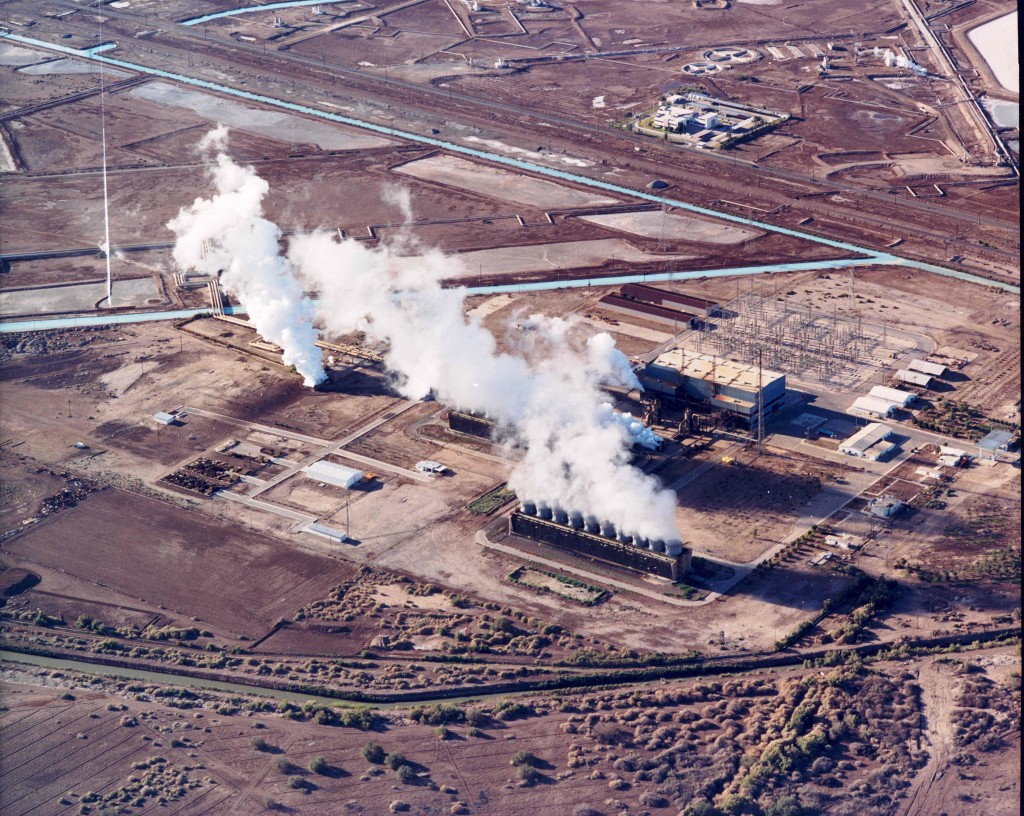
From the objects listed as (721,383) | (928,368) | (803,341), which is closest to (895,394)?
(928,368)

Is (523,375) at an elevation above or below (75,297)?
above

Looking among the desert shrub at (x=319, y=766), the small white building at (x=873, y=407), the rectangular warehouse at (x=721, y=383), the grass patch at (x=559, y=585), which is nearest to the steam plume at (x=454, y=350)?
the rectangular warehouse at (x=721, y=383)

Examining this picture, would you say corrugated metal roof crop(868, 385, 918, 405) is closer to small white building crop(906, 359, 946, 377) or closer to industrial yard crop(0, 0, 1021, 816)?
industrial yard crop(0, 0, 1021, 816)

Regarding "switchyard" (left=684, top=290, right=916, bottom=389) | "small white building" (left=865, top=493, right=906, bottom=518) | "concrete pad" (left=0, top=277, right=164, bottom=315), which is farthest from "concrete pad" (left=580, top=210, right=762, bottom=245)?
"small white building" (left=865, top=493, right=906, bottom=518)

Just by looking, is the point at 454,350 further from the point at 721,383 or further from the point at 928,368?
the point at 928,368

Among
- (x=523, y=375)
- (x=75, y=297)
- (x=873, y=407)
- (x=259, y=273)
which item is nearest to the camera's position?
(x=523, y=375)

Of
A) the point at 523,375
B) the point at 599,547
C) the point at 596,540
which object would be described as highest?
the point at 523,375

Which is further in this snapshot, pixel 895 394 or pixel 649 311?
pixel 649 311

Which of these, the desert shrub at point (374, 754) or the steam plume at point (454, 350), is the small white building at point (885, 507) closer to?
the steam plume at point (454, 350)
